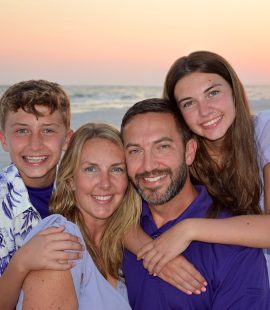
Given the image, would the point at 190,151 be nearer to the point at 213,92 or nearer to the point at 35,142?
the point at 213,92

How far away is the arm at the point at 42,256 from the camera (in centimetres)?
271

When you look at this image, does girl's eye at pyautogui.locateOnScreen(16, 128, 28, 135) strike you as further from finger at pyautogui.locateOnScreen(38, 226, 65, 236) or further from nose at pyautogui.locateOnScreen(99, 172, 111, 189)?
finger at pyautogui.locateOnScreen(38, 226, 65, 236)

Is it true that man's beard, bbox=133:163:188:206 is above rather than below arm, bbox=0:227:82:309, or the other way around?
above

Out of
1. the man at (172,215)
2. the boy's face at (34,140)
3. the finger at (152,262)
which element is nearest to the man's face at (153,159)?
the man at (172,215)

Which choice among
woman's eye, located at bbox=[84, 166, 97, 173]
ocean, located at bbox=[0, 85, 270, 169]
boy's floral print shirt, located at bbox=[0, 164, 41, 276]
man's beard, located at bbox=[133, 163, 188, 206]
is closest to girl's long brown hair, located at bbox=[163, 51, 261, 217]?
man's beard, located at bbox=[133, 163, 188, 206]

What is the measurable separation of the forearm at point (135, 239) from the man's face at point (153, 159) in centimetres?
25

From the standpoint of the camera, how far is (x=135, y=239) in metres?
3.49

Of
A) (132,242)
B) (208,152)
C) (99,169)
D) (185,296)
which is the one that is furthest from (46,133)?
(185,296)

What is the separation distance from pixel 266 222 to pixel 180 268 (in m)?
0.83

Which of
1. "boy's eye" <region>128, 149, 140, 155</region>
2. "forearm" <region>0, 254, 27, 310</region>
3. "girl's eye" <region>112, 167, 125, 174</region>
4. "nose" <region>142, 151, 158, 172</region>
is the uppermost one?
"boy's eye" <region>128, 149, 140, 155</region>

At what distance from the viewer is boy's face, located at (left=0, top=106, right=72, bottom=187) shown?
4.02 m

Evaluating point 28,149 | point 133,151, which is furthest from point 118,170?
point 28,149

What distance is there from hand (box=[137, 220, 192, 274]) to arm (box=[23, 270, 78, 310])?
651mm

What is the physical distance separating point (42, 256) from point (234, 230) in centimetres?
136
